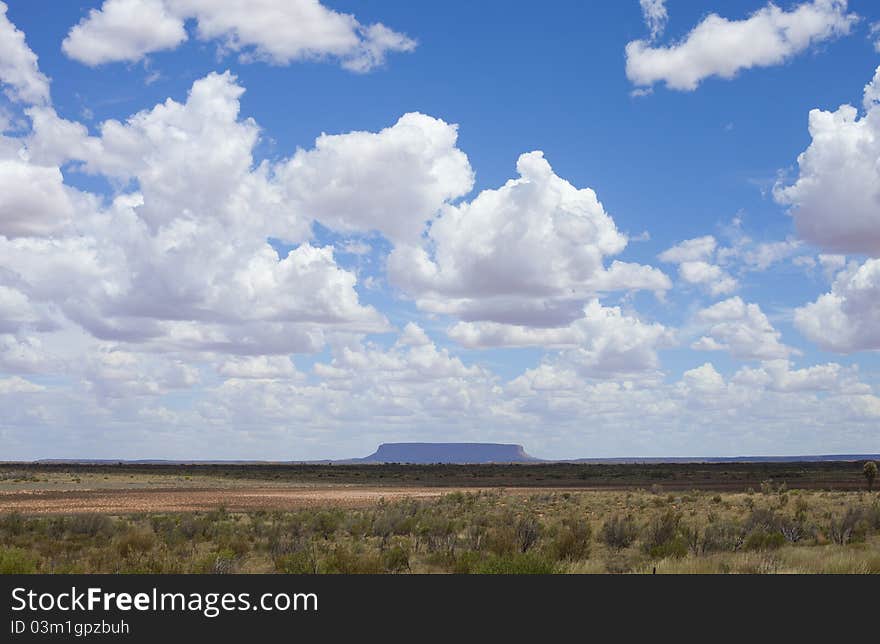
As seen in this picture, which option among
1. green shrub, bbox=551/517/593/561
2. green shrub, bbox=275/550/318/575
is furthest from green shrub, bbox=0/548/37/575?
green shrub, bbox=551/517/593/561

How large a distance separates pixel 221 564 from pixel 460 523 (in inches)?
503

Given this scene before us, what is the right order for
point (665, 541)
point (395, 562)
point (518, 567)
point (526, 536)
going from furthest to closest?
point (526, 536), point (665, 541), point (395, 562), point (518, 567)

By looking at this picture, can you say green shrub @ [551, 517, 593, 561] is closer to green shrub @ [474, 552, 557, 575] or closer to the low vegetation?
the low vegetation

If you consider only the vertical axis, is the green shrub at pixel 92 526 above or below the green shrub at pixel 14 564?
below

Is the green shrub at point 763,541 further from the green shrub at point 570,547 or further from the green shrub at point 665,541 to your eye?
the green shrub at point 570,547

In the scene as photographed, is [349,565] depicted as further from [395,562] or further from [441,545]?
[441,545]

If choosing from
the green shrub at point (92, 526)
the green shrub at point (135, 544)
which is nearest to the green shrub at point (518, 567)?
the green shrub at point (135, 544)

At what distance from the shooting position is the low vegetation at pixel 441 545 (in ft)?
58.5

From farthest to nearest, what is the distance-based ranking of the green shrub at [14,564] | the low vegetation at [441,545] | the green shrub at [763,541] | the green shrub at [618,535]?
the green shrub at [618,535] < the green shrub at [763,541] < the low vegetation at [441,545] < the green shrub at [14,564]

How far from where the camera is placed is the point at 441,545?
922 inches

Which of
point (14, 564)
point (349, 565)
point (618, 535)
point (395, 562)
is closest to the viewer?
point (14, 564)

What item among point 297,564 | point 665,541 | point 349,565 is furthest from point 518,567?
point 665,541

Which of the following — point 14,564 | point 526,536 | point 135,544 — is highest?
point 14,564
